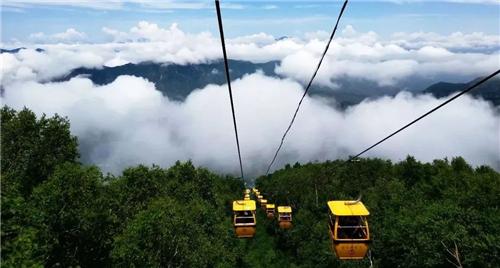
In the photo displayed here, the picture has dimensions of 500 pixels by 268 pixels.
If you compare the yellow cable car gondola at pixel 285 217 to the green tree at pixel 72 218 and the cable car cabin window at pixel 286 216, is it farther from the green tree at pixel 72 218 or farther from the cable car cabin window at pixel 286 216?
the green tree at pixel 72 218

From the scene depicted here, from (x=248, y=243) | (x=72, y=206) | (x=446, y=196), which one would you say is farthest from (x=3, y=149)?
(x=248, y=243)

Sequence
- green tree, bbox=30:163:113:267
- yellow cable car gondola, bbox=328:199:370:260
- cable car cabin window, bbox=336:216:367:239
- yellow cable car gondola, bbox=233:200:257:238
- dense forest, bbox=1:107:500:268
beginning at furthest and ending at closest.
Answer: yellow cable car gondola, bbox=233:200:257:238 → green tree, bbox=30:163:113:267 → dense forest, bbox=1:107:500:268 → cable car cabin window, bbox=336:216:367:239 → yellow cable car gondola, bbox=328:199:370:260

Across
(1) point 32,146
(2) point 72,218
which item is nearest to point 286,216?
(2) point 72,218

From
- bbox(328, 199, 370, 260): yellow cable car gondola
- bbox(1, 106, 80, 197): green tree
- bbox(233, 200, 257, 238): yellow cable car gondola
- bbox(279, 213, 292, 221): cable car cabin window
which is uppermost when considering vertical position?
bbox(1, 106, 80, 197): green tree

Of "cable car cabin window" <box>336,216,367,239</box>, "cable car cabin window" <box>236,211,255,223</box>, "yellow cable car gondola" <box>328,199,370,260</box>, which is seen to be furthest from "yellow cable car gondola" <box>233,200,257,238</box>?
"cable car cabin window" <box>336,216,367,239</box>

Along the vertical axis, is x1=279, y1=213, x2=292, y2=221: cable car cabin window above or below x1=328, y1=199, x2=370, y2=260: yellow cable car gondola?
below

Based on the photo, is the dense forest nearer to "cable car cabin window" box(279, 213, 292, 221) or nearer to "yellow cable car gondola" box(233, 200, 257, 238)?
"yellow cable car gondola" box(233, 200, 257, 238)

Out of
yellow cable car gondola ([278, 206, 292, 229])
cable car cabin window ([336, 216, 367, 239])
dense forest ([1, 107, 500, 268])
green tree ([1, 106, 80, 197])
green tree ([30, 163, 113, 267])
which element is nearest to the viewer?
cable car cabin window ([336, 216, 367, 239])
